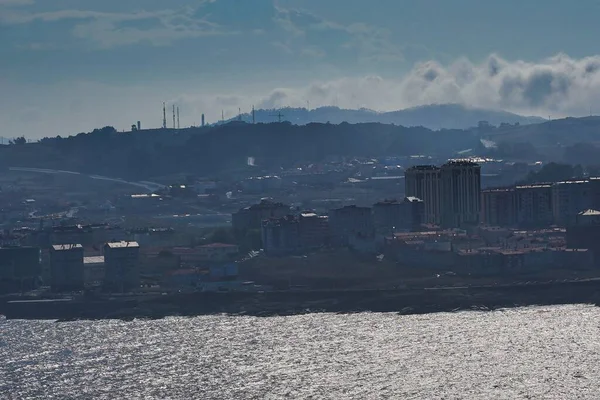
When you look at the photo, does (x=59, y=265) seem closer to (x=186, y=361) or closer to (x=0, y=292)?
(x=0, y=292)

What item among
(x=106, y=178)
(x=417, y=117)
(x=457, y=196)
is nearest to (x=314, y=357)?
(x=457, y=196)

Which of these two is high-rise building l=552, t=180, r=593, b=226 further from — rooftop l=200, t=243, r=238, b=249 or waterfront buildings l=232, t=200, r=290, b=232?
rooftop l=200, t=243, r=238, b=249

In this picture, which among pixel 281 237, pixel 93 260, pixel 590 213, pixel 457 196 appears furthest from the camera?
pixel 457 196

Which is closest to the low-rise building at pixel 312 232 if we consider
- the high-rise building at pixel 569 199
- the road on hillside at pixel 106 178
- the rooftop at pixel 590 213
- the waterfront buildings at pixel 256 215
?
the waterfront buildings at pixel 256 215

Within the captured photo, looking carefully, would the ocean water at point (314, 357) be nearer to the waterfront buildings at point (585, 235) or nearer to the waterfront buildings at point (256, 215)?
the waterfront buildings at point (585, 235)

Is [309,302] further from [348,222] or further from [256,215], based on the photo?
[256,215]

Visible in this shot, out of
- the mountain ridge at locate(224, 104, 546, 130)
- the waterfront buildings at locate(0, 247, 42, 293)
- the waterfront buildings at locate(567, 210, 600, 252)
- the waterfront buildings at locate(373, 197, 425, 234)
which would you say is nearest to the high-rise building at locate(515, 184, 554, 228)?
the waterfront buildings at locate(373, 197, 425, 234)
